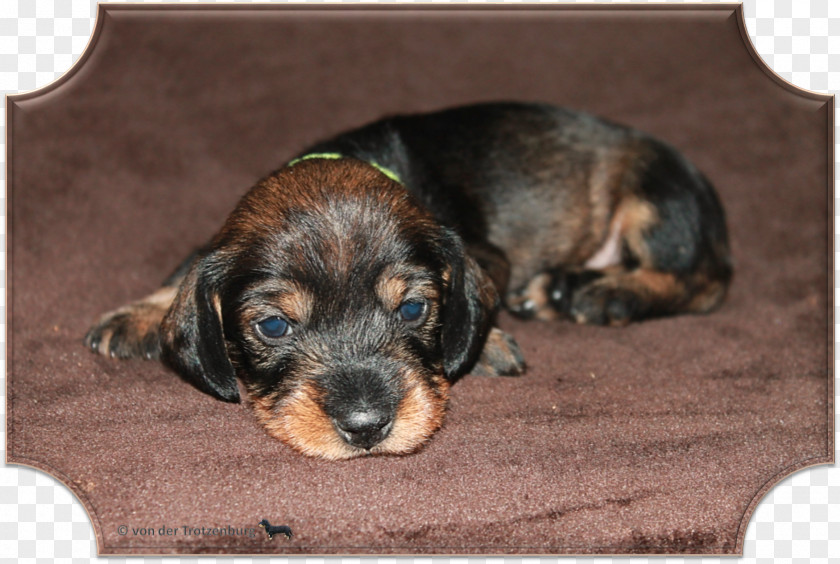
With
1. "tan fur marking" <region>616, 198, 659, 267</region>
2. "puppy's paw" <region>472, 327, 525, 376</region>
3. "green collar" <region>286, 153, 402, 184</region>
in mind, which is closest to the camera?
"green collar" <region>286, 153, 402, 184</region>

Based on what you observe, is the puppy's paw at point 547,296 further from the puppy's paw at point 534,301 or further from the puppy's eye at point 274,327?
the puppy's eye at point 274,327

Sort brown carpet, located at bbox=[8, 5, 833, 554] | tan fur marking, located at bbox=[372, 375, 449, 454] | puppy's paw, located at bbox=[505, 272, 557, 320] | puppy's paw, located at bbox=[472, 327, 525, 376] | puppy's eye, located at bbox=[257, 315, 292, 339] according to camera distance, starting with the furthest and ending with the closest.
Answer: puppy's paw, located at bbox=[505, 272, 557, 320]
puppy's paw, located at bbox=[472, 327, 525, 376]
puppy's eye, located at bbox=[257, 315, 292, 339]
tan fur marking, located at bbox=[372, 375, 449, 454]
brown carpet, located at bbox=[8, 5, 833, 554]

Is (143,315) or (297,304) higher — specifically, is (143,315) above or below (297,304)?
below

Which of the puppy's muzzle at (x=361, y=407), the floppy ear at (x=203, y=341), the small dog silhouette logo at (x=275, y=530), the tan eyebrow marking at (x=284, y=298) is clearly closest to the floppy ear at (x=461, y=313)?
the puppy's muzzle at (x=361, y=407)

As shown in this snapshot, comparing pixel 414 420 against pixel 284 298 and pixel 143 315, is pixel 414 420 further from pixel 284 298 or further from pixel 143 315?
pixel 143 315

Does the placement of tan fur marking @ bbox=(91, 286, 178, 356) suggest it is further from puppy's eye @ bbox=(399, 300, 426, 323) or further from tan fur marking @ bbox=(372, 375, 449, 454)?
tan fur marking @ bbox=(372, 375, 449, 454)

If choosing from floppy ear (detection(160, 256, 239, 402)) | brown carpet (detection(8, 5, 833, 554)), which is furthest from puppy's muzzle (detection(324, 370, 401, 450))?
floppy ear (detection(160, 256, 239, 402))

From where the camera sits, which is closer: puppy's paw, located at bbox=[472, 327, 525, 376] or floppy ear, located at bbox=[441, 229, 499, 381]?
floppy ear, located at bbox=[441, 229, 499, 381]

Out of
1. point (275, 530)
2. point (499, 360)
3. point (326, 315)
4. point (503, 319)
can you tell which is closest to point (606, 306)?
point (503, 319)
